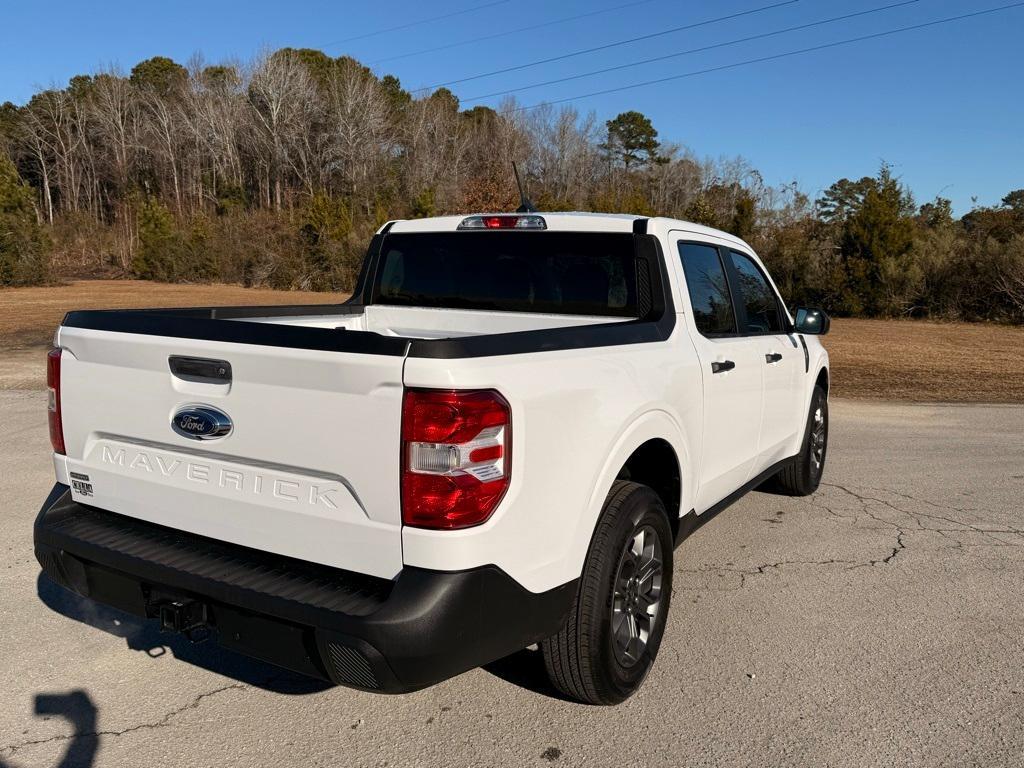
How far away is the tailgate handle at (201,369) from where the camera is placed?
8.80 ft

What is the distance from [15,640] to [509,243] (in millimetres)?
2960

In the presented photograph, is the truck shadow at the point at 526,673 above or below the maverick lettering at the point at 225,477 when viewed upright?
below

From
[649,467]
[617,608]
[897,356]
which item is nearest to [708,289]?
[649,467]

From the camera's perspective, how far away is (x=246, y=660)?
3562 millimetres

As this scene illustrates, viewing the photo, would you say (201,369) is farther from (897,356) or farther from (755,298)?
(897,356)

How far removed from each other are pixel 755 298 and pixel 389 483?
3.26 metres

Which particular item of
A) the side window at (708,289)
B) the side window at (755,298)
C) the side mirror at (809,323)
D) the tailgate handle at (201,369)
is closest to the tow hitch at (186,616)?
the tailgate handle at (201,369)

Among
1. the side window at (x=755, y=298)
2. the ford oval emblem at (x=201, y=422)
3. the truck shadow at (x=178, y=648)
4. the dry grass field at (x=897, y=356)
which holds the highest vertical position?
the side window at (x=755, y=298)

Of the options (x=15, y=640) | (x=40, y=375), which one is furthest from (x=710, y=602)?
(x=40, y=375)

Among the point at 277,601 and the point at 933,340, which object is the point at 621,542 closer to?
the point at 277,601

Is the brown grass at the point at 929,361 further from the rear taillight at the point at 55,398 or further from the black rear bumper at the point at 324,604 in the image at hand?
the rear taillight at the point at 55,398

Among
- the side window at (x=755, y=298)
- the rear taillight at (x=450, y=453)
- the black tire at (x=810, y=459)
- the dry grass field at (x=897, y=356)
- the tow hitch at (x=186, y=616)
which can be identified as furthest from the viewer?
the dry grass field at (x=897, y=356)

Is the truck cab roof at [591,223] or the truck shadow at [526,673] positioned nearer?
the truck shadow at [526,673]

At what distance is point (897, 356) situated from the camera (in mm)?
16500
